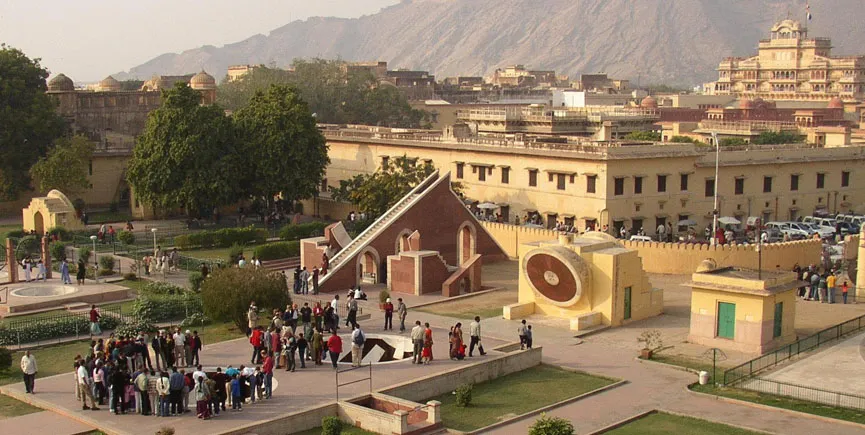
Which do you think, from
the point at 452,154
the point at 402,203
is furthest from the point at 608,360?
the point at 452,154

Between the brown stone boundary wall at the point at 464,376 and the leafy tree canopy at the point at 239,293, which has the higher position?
the leafy tree canopy at the point at 239,293

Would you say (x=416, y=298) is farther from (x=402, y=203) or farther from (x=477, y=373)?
(x=477, y=373)

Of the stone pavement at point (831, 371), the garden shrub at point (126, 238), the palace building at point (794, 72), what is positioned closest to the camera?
the stone pavement at point (831, 371)

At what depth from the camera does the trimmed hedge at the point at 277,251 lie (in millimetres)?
46106

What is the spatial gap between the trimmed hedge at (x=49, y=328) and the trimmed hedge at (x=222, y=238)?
16.5 meters

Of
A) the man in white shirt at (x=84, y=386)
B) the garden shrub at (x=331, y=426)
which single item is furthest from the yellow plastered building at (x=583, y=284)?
the man in white shirt at (x=84, y=386)

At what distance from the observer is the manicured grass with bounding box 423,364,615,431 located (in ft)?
82.0

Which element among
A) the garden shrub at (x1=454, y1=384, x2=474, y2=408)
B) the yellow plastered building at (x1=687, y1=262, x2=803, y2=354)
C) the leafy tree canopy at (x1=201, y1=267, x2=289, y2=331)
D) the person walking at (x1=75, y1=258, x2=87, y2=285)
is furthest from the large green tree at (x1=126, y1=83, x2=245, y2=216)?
the garden shrub at (x1=454, y1=384, x2=474, y2=408)

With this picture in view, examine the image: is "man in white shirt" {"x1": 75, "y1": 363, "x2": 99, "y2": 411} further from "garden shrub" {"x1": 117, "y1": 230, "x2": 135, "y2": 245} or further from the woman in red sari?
Result: "garden shrub" {"x1": 117, "y1": 230, "x2": 135, "y2": 245}

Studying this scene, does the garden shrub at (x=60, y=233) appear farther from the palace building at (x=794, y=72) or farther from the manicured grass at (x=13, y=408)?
the palace building at (x=794, y=72)

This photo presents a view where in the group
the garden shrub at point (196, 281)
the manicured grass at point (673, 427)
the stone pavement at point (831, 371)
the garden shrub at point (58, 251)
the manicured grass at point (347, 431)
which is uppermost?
the garden shrub at point (58, 251)

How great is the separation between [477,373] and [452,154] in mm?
35255

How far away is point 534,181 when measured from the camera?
5703 centimetres

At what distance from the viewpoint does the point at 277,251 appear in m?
47.0
